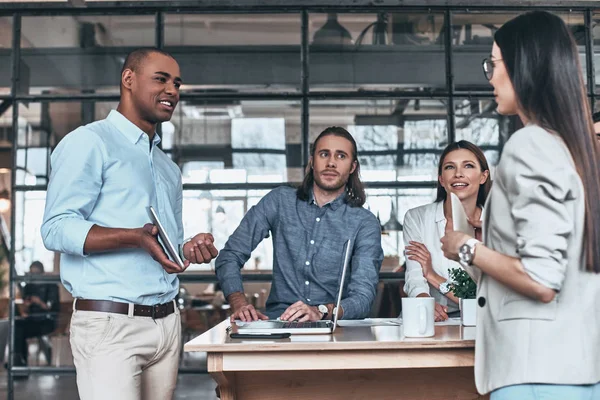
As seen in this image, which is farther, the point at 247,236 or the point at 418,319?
the point at 247,236

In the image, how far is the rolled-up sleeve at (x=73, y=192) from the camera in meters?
2.43

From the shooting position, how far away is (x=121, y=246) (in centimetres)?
244

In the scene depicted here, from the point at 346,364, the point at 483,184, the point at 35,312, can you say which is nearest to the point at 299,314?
the point at 346,364

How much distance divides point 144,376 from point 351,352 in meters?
0.79

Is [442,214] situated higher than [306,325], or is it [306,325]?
[442,214]

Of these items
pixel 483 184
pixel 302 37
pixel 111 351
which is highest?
pixel 302 37

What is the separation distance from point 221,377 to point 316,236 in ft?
3.76

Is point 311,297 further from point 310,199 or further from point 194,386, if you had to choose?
point 194,386

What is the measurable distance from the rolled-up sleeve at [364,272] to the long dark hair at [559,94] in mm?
1404

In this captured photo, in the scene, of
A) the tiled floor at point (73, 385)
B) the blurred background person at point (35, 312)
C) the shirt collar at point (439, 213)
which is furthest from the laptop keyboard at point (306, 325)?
the blurred background person at point (35, 312)

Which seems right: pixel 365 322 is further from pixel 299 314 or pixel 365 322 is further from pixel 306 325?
pixel 306 325

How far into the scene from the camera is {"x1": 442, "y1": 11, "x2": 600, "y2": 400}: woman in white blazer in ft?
5.67

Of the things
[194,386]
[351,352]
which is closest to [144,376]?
[351,352]

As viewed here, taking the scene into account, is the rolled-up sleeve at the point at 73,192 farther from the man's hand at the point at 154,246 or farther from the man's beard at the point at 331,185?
the man's beard at the point at 331,185
